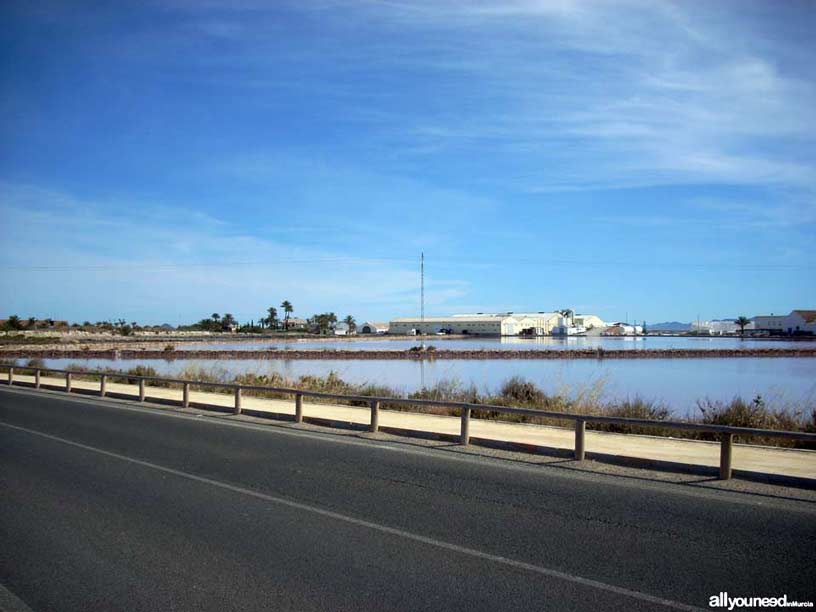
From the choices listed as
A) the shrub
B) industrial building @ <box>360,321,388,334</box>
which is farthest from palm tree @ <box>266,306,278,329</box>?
the shrub

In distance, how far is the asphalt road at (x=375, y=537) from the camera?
580 cm

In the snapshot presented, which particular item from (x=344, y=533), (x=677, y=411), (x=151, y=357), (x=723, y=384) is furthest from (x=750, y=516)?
(x=151, y=357)

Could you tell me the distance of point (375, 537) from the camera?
739 cm

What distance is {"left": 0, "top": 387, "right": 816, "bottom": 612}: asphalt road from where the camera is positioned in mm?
5801

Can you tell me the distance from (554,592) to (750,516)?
11.8 feet

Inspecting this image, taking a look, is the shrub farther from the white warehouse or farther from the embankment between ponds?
the white warehouse

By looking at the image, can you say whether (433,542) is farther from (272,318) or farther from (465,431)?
(272,318)

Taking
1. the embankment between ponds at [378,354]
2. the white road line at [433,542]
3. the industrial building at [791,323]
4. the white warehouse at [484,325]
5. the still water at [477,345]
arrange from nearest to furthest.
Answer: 1. the white road line at [433,542]
2. the embankment between ponds at [378,354]
3. the still water at [477,345]
4. the industrial building at [791,323]
5. the white warehouse at [484,325]

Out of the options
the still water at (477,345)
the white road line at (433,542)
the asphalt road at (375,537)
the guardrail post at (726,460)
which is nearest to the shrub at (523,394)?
the asphalt road at (375,537)

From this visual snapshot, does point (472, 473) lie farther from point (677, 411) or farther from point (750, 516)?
point (677, 411)

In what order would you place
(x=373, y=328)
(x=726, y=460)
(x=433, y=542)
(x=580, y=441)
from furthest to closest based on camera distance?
(x=373, y=328), (x=580, y=441), (x=726, y=460), (x=433, y=542)

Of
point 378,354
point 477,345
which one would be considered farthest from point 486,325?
point 378,354

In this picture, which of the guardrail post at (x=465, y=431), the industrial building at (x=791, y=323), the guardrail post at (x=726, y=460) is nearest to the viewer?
the guardrail post at (x=726, y=460)

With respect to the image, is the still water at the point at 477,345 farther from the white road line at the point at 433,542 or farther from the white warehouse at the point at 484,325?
the white road line at the point at 433,542
